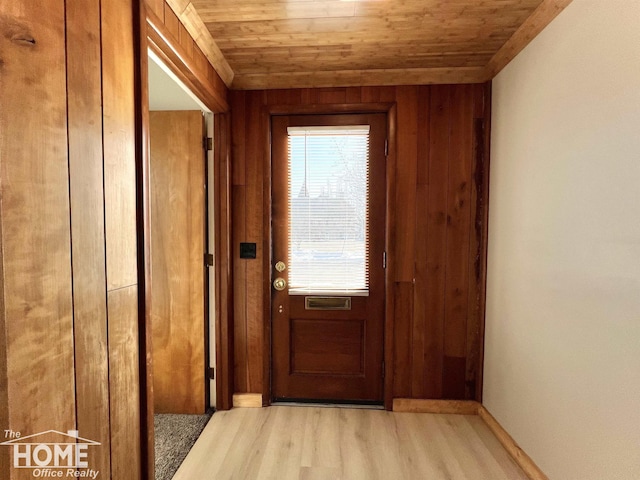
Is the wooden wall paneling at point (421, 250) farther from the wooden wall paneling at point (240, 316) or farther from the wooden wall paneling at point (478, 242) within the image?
the wooden wall paneling at point (240, 316)

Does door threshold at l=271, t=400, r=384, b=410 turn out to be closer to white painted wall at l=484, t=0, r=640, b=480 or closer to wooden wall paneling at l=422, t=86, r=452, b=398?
wooden wall paneling at l=422, t=86, r=452, b=398

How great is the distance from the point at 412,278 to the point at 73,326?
78.5 inches

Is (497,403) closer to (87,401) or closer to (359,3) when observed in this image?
(87,401)

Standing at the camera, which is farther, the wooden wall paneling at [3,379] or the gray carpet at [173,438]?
the gray carpet at [173,438]

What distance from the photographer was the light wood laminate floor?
5.76ft

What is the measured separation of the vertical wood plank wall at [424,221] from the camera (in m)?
2.29

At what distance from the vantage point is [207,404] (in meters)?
2.38

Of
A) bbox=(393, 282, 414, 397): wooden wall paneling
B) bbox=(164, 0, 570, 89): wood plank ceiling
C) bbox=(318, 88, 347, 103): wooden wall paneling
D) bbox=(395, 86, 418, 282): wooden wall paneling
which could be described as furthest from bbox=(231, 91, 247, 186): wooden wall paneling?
bbox=(393, 282, 414, 397): wooden wall paneling

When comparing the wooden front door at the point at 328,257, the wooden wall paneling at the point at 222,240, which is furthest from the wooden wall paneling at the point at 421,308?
the wooden wall paneling at the point at 222,240

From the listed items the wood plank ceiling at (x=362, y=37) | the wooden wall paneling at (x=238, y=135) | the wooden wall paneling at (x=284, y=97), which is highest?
the wood plank ceiling at (x=362, y=37)

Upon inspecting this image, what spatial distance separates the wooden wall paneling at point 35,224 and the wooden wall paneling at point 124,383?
19 centimetres

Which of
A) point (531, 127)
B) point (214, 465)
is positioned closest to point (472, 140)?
point (531, 127)

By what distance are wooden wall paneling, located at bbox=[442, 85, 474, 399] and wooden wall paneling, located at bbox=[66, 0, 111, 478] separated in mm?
2098

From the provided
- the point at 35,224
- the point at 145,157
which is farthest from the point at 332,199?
the point at 35,224
